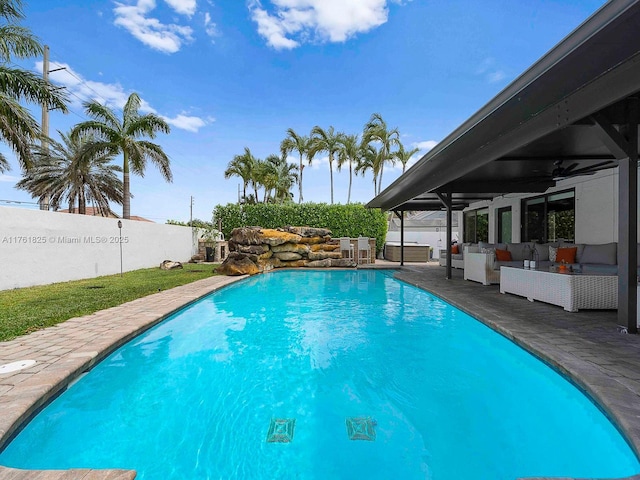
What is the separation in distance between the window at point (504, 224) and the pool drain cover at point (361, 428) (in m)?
11.3

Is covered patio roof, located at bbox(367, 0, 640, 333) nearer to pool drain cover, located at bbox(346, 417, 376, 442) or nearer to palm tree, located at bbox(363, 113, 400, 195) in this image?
pool drain cover, located at bbox(346, 417, 376, 442)

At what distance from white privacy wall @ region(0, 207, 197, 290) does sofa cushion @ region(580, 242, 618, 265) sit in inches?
492

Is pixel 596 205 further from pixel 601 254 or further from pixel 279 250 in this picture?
pixel 279 250

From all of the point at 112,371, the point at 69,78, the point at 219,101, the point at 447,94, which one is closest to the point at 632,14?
the point at 112,371

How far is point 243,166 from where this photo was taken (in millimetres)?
25078

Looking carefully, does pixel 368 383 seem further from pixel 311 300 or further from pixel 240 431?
pixel 311 300

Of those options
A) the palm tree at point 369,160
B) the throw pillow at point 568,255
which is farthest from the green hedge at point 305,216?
the throw pillow at point 568,255

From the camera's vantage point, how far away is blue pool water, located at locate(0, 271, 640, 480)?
211 centimetres

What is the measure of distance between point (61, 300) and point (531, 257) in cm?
1085

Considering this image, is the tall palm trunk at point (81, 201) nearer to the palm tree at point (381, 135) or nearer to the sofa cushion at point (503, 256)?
the palm tree at point (381, 135)

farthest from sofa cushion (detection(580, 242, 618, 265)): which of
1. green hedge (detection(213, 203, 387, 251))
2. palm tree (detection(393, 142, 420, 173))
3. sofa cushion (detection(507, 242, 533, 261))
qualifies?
palm tree (detection(393, 142, 420, 173))

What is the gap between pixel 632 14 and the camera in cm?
231

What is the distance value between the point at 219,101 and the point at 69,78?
938 cm

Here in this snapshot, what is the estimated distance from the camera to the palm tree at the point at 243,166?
24.5 m
